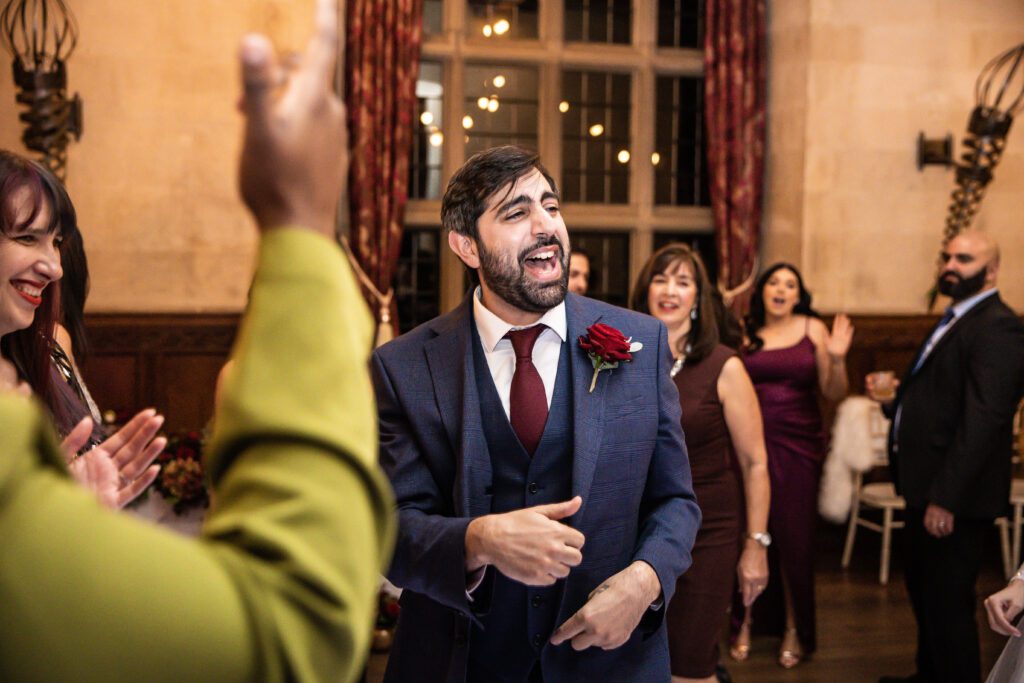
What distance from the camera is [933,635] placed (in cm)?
394

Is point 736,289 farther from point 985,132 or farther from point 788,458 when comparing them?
point 788,458

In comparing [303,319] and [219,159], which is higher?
[219,159]

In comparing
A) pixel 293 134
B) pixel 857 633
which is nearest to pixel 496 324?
pixel 293 134

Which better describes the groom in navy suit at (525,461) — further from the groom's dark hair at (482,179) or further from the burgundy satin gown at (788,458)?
the burgundy satin gown at (788,458)

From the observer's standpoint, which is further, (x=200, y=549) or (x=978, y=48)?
(x=978, y=48)

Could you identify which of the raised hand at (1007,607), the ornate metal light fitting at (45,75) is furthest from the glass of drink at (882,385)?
the ornate metal light fitting at (45,75)

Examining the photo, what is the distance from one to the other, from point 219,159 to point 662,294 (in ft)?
12.0

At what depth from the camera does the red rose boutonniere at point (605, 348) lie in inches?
78.5

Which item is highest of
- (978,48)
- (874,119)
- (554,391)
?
(978,48)

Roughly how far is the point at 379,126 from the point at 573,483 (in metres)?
5.08

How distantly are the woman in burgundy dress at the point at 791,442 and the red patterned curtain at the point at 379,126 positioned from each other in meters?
2.59

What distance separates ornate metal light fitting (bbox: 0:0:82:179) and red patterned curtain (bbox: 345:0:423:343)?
170cm

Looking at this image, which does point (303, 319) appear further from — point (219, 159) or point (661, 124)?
point (661, 124)

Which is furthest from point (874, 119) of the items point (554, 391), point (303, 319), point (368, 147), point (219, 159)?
point (303, 319)
